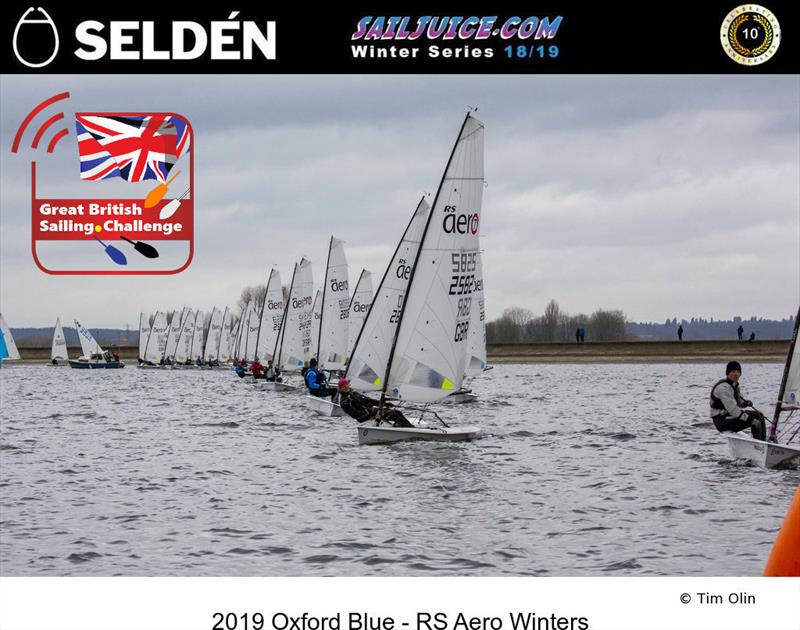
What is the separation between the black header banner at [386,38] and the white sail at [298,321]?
34179 millimetres

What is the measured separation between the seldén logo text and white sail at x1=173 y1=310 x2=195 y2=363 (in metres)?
74.3

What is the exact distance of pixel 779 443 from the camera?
1683 centimetres

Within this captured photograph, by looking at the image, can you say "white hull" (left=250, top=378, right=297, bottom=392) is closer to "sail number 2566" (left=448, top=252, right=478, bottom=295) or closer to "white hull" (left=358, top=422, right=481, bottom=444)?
"sail number 2566" (left=448, top=252, right=478, bottom=295)

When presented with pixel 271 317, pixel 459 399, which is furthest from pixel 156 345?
pixel 459 399

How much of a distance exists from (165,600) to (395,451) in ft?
38.9

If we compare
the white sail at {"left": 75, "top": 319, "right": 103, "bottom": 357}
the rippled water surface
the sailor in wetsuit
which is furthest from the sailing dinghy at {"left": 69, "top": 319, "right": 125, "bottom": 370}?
the sailor in wetsuit

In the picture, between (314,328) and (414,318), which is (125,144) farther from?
(314,328)

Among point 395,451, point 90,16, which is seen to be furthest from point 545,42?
point 395,451

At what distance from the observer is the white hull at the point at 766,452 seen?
627 inches

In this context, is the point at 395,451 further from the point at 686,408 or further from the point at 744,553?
the point at 686,408

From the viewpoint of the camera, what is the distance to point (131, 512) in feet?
42.0

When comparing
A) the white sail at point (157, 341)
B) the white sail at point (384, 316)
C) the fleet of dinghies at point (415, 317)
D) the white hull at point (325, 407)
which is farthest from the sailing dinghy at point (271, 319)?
the white sail at point (157, 341)

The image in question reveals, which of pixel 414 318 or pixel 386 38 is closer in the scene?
pixel 386 38

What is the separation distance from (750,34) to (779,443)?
939cm
